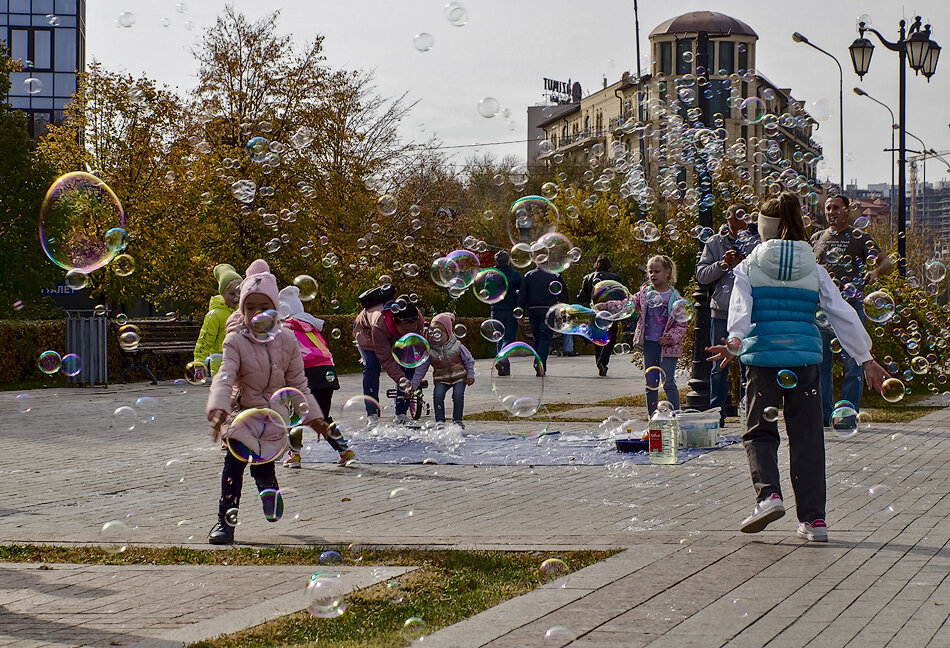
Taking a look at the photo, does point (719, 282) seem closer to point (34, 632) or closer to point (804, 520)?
point (804, 520)

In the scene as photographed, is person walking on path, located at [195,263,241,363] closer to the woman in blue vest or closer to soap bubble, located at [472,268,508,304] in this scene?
soap bubble, located at [472,268,508,304]

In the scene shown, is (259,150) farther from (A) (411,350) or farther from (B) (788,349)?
(B) (788,349)

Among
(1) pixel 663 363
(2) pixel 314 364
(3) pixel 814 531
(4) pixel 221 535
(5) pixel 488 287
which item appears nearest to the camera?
(3) pixel 814 531

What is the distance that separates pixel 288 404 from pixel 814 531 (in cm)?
281

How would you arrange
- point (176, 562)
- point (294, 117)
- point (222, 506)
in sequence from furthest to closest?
point (294, 117)
point (222, 506)
point (176, 562)

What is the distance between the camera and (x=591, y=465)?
8977 mm

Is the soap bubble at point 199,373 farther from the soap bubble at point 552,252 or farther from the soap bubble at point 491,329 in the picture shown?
the soap bubble at point 552,252

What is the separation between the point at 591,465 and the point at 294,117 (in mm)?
19969

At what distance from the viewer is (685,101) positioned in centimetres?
1264

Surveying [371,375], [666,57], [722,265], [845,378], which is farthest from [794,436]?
[666,57]

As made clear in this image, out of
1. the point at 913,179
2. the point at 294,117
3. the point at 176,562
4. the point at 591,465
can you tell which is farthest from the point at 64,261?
the point at 913,179

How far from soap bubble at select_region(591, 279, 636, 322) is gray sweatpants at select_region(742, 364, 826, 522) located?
4.81 meters

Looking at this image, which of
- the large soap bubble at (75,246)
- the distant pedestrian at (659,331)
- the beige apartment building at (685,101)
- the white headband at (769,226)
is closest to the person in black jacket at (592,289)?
the beige apartment building at (685,101)

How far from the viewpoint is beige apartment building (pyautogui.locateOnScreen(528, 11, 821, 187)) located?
13.0m
